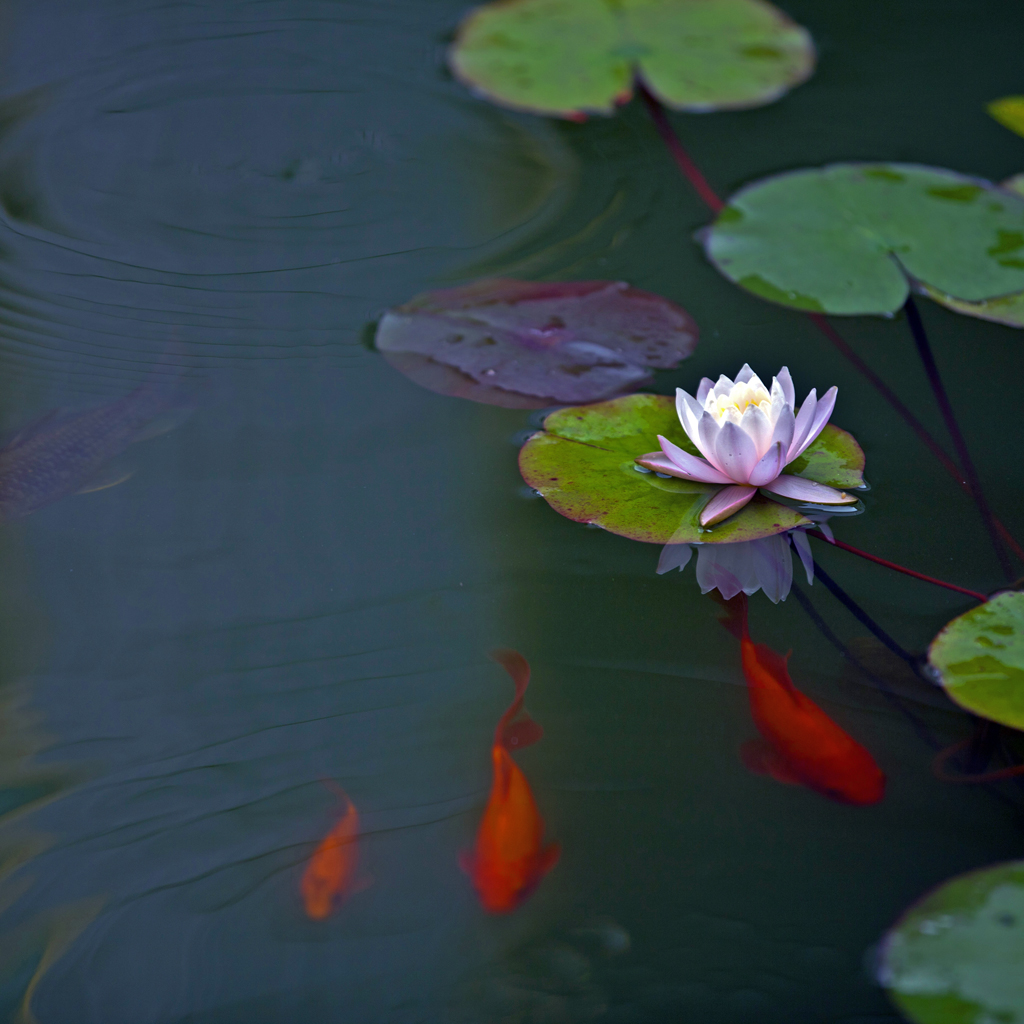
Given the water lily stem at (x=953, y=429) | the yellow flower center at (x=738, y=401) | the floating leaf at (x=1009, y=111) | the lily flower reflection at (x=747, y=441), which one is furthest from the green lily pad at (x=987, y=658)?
the floating leaf at (x=1009, y=111)

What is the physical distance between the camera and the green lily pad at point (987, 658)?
1.12m

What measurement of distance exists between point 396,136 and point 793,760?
6.34 feet

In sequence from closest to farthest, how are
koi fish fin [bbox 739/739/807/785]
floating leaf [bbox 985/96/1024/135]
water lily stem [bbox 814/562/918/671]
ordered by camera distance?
koi fish fin [bbox 739/739/807/785]
water lily stem [bbox 814/562/918/671]
floating leaf [bbox 985/96/1024/135]

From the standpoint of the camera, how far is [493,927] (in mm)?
1063

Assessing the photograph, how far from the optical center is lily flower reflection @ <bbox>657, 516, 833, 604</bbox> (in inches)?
53.8

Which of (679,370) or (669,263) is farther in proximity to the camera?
(669,263)

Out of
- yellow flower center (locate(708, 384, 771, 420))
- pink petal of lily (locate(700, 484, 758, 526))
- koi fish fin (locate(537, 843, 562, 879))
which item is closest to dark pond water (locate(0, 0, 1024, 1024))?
koi fish fin (locate(537, 843, 562, 879))

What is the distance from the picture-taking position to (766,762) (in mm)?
1188

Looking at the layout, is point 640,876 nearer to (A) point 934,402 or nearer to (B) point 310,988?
(B) point 310,988

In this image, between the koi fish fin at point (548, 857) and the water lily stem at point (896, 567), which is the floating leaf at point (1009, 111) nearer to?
the water lily stem at point (896, 567)

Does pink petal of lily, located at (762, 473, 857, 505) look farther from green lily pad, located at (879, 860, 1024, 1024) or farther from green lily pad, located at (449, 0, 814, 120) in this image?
green lily pad, located at (449, 0, 814, 120)

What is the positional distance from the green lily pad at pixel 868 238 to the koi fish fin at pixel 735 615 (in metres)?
0.72

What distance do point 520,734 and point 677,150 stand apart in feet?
5.61

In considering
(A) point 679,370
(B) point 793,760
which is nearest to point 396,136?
(A) point 679,370
